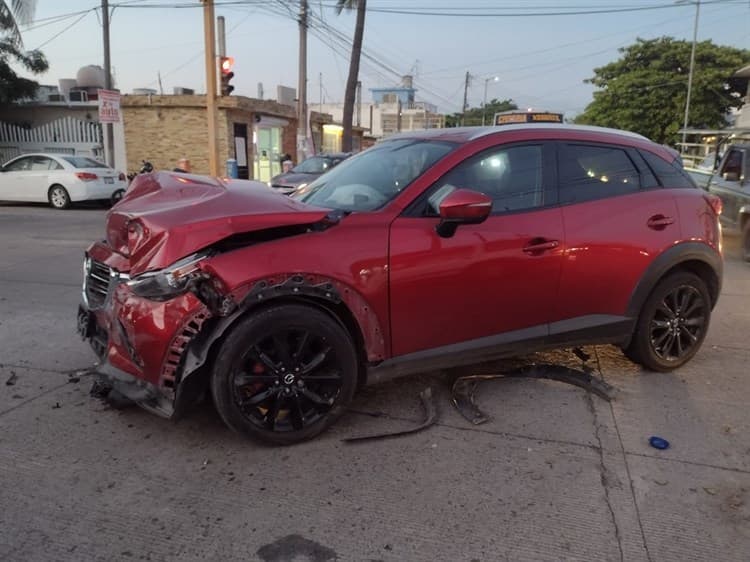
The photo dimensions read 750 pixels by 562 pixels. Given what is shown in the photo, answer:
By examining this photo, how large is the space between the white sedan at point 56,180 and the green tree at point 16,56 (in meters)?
5.97

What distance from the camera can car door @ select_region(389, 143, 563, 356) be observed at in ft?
10.6

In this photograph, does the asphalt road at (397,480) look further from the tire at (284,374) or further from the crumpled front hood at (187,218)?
the crumpled front hood at (187,218)

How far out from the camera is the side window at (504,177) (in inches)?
137

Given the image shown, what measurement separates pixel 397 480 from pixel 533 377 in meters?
1.64

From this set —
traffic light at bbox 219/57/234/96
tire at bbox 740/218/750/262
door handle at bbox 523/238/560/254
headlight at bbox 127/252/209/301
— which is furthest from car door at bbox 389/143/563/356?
traffic light at bbox 219/57/234/96

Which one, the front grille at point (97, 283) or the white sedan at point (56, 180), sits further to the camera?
the white sedan at point (56, 180)

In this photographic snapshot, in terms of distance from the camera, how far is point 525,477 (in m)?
2.95

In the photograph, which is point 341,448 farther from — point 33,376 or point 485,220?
point 33,376

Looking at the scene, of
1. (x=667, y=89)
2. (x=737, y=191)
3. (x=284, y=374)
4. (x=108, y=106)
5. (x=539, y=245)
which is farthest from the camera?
(x=667, y=89)

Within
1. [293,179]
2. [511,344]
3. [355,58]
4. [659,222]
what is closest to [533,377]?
[511,344]

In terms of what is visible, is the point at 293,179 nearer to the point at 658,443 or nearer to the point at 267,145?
the point at 658,443

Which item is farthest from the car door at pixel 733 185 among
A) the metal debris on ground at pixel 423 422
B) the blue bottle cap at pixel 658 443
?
the metal debris on ground at pixel 423 422

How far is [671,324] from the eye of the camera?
427 centimetres

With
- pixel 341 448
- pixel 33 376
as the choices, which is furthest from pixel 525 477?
pixel 33 376
